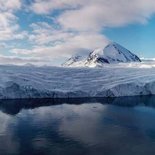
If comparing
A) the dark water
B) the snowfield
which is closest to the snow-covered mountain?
the snowfield

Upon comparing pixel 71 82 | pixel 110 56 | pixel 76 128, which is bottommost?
pixel 76 128

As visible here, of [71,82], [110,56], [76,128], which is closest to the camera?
[76,128]

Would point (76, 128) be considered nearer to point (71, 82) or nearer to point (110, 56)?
point (71, 82)

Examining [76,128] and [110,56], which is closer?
[76,128]

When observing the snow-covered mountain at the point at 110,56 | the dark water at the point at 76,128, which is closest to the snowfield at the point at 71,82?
the dark water at the point at 76,128

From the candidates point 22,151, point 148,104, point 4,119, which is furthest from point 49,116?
point 148,104

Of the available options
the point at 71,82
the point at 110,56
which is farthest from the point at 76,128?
the point at 110,56

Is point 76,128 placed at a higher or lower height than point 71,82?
lower
